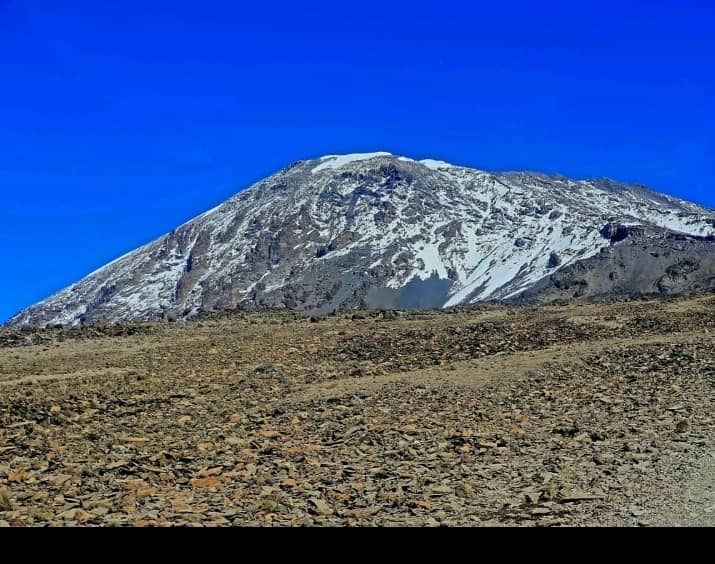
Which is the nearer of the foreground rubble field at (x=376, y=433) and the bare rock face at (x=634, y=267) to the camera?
the foreground rubble field at (x=376, y=433)

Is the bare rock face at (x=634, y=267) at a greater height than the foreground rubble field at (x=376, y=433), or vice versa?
the bare rock face at (x=634, y=267)

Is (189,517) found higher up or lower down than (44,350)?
lower down

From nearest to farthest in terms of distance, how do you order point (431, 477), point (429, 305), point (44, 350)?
point (431, 477)
point (44, 350)
point (429, 305)

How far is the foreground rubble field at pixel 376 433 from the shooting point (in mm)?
8008

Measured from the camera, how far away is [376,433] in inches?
445

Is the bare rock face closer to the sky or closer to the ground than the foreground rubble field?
closer to the sky

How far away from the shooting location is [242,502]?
833 centimetres

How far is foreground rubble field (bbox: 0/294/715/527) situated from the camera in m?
8.01

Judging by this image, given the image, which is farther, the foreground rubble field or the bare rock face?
the bare rock face

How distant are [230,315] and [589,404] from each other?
24.1 m

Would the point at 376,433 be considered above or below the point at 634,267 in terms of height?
below

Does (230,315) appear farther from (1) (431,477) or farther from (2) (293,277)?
(2) (293,277)

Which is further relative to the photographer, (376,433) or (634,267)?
(634,267)
